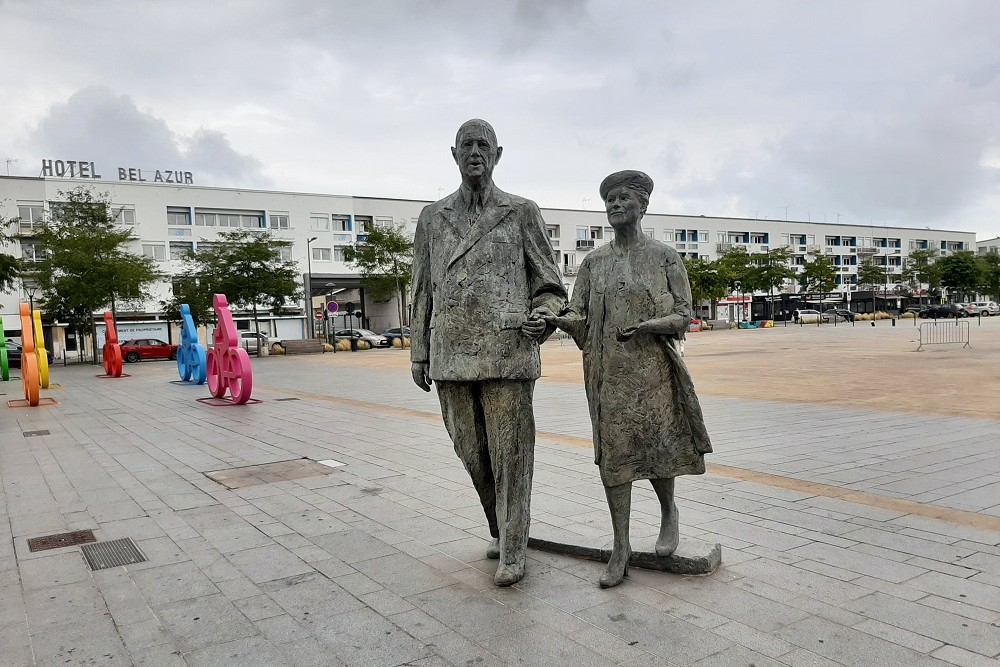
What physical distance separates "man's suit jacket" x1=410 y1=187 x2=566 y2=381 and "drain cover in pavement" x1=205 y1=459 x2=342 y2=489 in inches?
130

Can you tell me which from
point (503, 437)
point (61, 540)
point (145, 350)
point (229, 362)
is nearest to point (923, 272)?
point (145, 350)

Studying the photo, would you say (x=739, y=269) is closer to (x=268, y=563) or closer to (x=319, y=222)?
(x=319, y=222)

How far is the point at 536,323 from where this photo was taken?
11.8 feet

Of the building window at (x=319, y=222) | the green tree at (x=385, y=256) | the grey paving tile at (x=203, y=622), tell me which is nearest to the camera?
the grey paving tile at (x=203, y=622)

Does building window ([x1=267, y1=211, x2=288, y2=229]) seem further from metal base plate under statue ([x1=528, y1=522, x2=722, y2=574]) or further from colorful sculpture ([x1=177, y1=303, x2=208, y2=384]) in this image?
metal base plate under statue ([x1=528, y1=522, x2=722, y2=574])

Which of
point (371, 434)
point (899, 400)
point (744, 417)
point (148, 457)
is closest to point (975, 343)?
point (899, 400)

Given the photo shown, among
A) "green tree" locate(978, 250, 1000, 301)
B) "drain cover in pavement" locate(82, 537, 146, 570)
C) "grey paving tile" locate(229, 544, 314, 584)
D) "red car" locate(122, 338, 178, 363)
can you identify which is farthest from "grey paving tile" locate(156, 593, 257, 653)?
"green tree" locate(978, 250, 1000, 301)

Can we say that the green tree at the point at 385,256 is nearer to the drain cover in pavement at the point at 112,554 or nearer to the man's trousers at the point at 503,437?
the drain cover in pavement at the point at 112,554

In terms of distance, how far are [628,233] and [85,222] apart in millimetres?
34095

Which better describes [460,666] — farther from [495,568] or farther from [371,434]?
[371,434]

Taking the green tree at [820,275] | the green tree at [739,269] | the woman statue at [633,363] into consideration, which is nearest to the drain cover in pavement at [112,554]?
the woman statue at [633,363]

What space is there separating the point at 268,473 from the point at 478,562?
3.43 m

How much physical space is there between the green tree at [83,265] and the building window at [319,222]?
870 inches

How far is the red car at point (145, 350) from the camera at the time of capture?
3244 centimetres
